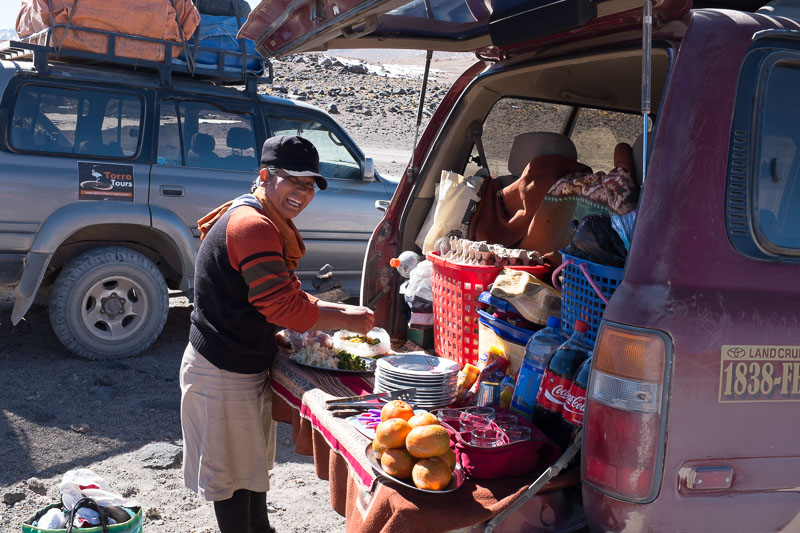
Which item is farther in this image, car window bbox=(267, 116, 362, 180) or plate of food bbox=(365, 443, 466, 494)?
car window bbox=(267, 116, 362, 180)

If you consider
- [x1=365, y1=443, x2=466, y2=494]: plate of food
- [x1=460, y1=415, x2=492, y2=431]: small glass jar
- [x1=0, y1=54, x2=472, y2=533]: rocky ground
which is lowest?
[x1=0, y1=54, x2=472, y2=533]: rocky ground

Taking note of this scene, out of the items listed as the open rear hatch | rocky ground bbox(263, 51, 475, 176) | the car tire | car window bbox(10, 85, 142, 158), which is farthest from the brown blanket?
rocky ground bbox(263, 51, 475, 176)

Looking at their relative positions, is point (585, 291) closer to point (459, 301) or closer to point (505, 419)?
point (505, 419)

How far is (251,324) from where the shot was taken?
124 inches

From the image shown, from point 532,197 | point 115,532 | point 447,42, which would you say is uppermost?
point 447,42

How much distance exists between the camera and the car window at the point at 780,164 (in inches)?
86.3

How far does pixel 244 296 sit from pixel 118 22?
4.20 metres

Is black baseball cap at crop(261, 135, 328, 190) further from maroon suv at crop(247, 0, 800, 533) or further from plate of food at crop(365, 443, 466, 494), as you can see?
plate of food at crop(365, 443, 466, 494)

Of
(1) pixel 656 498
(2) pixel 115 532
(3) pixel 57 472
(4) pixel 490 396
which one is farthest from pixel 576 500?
(3) pixel 57 472

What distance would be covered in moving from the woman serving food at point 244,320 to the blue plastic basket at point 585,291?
863 mm

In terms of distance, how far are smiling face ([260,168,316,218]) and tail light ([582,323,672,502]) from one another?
1.47 m

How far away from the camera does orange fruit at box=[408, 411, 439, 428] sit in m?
2.31

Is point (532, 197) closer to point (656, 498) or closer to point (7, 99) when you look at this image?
point (656, 498)

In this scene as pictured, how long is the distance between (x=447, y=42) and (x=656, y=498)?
2.36 m
